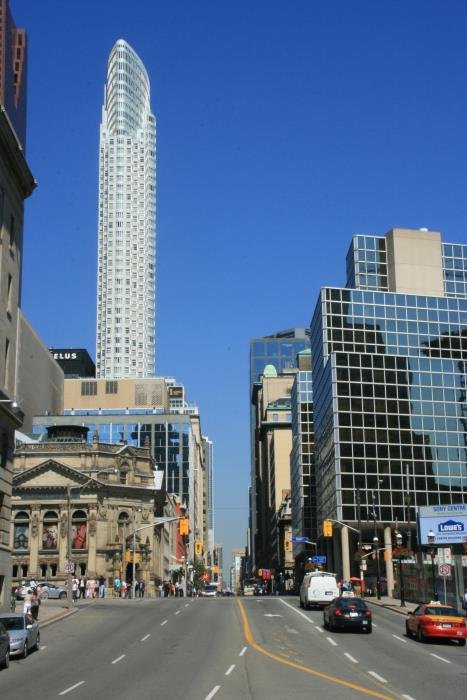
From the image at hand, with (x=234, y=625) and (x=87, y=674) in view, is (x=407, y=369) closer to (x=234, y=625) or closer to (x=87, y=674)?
(x=234, y=625)

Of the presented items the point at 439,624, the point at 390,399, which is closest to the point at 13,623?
the point at 439,624

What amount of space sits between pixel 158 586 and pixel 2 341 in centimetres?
7814

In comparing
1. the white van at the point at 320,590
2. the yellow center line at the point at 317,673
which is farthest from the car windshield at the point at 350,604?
the white van at the point at 320,590

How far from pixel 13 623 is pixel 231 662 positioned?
7.74 meters

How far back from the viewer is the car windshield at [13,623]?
30203 mm

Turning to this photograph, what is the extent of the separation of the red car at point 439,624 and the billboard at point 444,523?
19.4m

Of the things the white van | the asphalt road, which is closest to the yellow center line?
the asphalt road

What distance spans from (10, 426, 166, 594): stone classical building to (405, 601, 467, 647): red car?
7044cm

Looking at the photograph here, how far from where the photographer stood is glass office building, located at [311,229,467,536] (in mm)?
101062

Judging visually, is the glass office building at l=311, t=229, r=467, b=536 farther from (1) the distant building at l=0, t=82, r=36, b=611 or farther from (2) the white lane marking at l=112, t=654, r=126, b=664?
(2) the white lane marking at l=112, t=654, r=126, b=664

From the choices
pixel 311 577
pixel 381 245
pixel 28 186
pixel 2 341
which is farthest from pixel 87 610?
pixel 381 245

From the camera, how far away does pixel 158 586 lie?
11788cm

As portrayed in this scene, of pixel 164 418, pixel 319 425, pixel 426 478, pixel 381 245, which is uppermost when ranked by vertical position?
pixel 381 245

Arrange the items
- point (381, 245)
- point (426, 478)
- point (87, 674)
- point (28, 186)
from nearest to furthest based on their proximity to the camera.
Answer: point (87, 674), point (28, 186), point (426, 478), point (381, 245)
